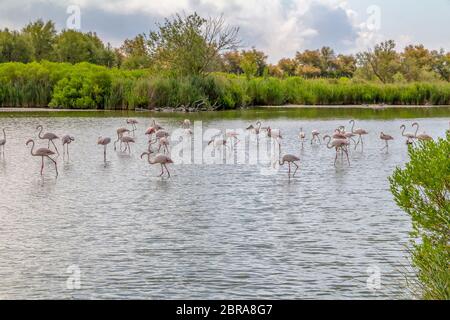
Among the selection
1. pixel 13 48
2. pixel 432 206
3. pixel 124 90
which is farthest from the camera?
pixel 13 48

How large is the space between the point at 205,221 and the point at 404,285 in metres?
3.72

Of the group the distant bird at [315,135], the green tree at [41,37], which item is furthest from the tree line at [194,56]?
the distant bird at [315,135]

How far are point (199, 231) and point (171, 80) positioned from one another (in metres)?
31.6

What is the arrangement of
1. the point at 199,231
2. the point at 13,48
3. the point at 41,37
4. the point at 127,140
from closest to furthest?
the point at 199,231 → the point at 127,140 → the point at 13,48 → the point at 41,37

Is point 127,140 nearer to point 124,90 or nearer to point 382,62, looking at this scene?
point 124,90

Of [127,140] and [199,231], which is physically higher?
[127,140]

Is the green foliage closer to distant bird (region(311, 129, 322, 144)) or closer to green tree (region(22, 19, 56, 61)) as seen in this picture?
distant bird (region(311, 129, 322, 144))

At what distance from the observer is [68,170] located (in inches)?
624

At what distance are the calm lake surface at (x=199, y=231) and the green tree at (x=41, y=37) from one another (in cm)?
4571

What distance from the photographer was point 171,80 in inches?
1604

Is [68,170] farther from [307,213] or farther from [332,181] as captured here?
[307,213]

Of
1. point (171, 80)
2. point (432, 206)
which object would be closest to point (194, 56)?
point (171, 80)

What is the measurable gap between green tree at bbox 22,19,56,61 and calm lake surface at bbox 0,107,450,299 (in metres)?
45.7
